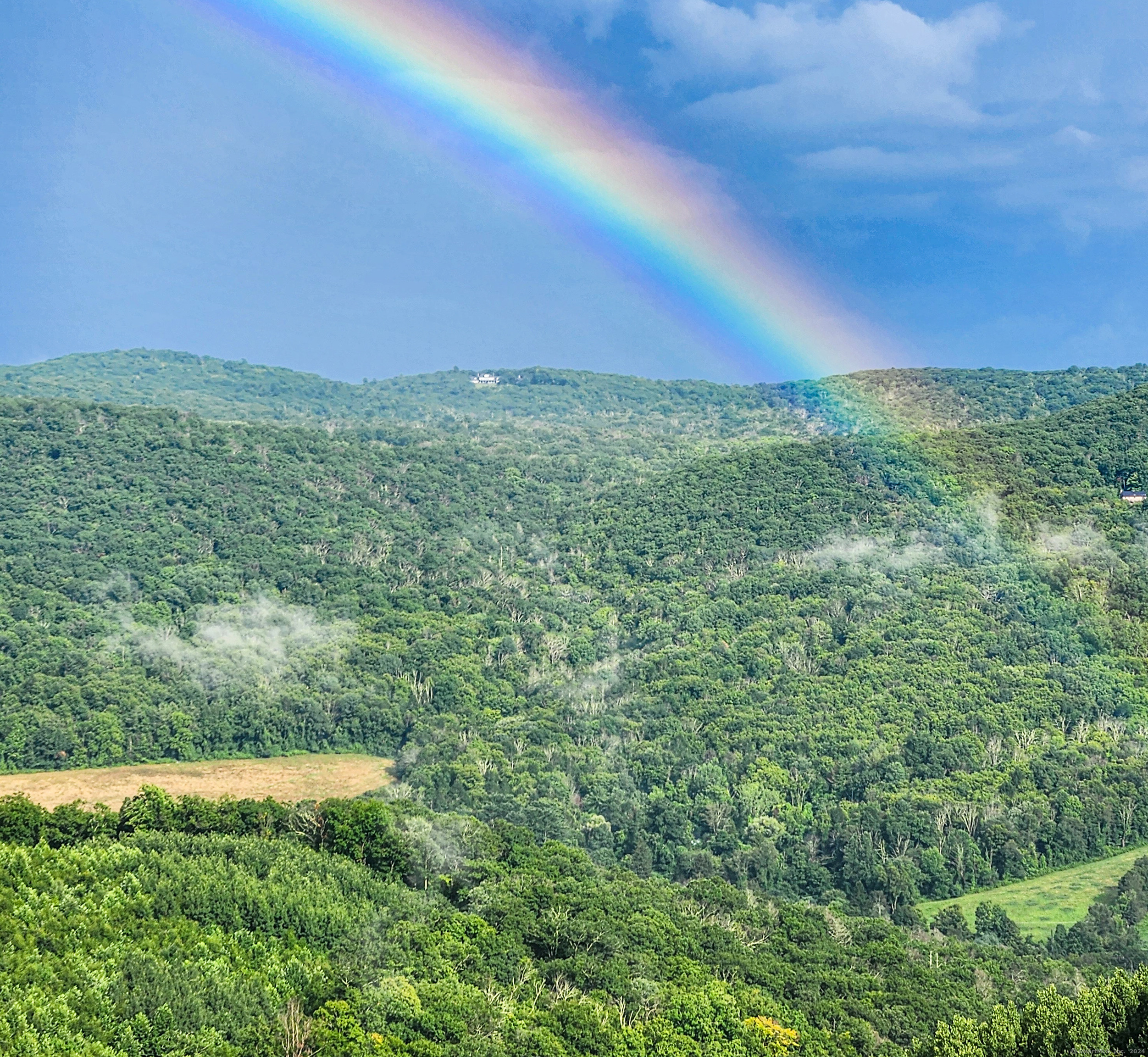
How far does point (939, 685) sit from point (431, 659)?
156 ft

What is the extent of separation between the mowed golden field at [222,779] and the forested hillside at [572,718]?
2.31 metres

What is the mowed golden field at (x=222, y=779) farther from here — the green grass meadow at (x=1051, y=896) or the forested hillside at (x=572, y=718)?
the green grass meadow at (x=1051, y=896)

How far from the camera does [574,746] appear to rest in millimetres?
103875

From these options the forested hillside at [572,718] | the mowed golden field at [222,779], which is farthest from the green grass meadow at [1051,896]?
the mowed golden field at [222,779]

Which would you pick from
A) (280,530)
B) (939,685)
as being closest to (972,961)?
(939,685)

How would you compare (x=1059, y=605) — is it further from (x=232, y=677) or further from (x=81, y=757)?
(x=81, y=757)

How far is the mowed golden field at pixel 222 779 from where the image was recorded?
8856cm

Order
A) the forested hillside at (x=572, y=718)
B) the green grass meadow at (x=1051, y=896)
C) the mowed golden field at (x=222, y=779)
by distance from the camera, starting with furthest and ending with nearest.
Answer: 1. the mowed golden field at (x=222, y=779)
2. the green grass meadow at (x=1051, y=896)
3. the forested hillside at (x=572, y=718)

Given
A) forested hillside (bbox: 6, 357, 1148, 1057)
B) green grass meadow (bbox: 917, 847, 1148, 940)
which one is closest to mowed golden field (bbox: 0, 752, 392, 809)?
forested hillside (bbox: 6, 357, 1148, 1057)

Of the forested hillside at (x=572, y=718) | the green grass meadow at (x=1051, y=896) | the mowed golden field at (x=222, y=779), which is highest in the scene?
the forested hillside at (x=572, y=718)

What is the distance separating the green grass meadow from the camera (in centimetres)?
7356

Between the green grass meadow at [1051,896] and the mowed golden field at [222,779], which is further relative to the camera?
the mowed golden field at [222,779]

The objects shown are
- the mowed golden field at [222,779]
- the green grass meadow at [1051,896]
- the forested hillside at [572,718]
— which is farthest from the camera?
the mowed golden field at [222,779]

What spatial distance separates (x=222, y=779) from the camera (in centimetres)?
9575
